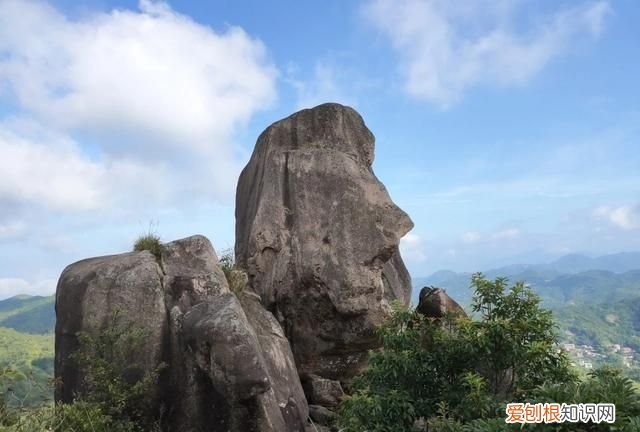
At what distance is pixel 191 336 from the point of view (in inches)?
489

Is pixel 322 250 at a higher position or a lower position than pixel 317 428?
higher

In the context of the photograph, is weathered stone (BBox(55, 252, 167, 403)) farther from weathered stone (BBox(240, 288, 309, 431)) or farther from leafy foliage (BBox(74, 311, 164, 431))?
weathered stone (BBox(240, 288, 309, 431))

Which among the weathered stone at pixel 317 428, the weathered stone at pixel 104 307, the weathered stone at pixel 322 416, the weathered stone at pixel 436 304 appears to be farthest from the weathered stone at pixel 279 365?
the weathered stone at pixel 436 304

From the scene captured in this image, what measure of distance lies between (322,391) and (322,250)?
4.80 m

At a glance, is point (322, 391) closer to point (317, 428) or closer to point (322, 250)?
point (317, 428)

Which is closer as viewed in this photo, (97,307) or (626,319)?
(97,307)

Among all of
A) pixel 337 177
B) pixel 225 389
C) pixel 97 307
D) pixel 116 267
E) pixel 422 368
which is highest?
pixel 337 177

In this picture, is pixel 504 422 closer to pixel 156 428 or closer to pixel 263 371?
pixel 263 371


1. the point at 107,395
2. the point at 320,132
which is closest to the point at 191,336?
the point at 107,395

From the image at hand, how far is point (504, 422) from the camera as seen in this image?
7.57m

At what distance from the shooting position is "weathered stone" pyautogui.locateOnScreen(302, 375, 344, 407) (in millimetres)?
16609

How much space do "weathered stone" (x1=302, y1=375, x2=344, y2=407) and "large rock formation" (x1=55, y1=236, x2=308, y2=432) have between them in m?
2.44

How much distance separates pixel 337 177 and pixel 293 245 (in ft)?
10.1

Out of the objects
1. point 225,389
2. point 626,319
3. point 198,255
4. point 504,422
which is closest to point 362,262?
point 198,255
